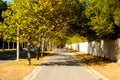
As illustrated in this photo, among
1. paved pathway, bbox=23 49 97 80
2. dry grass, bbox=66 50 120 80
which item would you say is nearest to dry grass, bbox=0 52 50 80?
paved pathway, bbox=23 49 97 80

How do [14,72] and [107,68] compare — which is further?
[107,68]

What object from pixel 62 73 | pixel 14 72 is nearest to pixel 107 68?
pixel 62 73

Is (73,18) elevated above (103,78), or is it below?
above

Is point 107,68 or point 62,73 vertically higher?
point 107,68

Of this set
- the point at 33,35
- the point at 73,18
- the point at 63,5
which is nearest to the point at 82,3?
the point at 73,18

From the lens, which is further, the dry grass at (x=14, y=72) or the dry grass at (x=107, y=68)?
Answer: the dry grass at (x=107, y=68)

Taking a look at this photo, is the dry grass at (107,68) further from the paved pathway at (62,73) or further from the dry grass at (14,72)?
the dry grass at (14,72)

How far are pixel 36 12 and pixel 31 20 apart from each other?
843mm

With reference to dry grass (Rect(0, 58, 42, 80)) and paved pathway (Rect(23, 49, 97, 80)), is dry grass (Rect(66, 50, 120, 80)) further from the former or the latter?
dry grass (Rect(0, 58, 42, 80))

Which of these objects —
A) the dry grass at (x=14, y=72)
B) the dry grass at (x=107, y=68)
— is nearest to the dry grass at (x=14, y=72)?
the dry grass at (x=14, y=72)

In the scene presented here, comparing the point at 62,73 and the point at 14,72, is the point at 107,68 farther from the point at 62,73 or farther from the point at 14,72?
the point at 14,72

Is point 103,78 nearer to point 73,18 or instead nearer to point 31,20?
point 31,20

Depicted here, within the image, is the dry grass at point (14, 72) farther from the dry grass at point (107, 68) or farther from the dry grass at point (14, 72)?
the dry grass at point (107, 68)

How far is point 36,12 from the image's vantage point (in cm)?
3244
